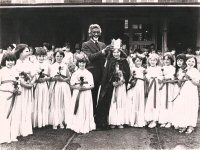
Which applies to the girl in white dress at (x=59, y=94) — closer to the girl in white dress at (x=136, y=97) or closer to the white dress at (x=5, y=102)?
the white dress at (x=5, y=102)

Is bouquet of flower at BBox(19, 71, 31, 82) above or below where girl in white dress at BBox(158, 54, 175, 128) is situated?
above

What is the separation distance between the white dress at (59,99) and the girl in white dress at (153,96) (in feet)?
5.34

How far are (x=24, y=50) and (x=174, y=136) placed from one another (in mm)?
3200

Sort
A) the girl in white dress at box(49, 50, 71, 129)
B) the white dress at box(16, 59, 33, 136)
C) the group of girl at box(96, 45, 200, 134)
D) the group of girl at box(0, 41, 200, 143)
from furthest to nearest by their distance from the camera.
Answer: the girl in white dress at box(49, 50, 71, 129) < the group of girl at box(96, 45, 200, 134) < the group of girl at box(0, 41, 200, 143) < the white dress at box(16, 59, 33, 136)

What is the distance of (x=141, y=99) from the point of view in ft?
23.4

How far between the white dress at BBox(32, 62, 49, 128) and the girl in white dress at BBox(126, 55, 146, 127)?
165 centimetres

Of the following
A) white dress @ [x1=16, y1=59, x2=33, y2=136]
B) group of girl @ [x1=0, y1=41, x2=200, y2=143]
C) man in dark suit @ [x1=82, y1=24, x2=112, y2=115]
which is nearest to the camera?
white dress @ [x1=16, y1=59, x2=33, y2=136]

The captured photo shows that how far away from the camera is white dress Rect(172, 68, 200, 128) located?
21.7 ft

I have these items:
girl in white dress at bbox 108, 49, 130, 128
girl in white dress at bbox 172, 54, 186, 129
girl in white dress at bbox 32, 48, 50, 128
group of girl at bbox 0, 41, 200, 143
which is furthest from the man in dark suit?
girl in white dress at bbox 172, 54, 186, 129

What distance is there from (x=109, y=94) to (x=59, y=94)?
0.99 m

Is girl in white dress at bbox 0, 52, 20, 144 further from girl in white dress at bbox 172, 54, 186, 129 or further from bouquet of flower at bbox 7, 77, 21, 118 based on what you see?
girl in white dress at bbox 172, 54, 186, 129

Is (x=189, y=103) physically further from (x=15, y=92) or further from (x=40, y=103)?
(x=15, y=92)

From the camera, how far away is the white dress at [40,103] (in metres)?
6.90

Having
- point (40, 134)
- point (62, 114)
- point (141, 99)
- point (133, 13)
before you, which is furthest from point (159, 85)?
point (133, 13)
